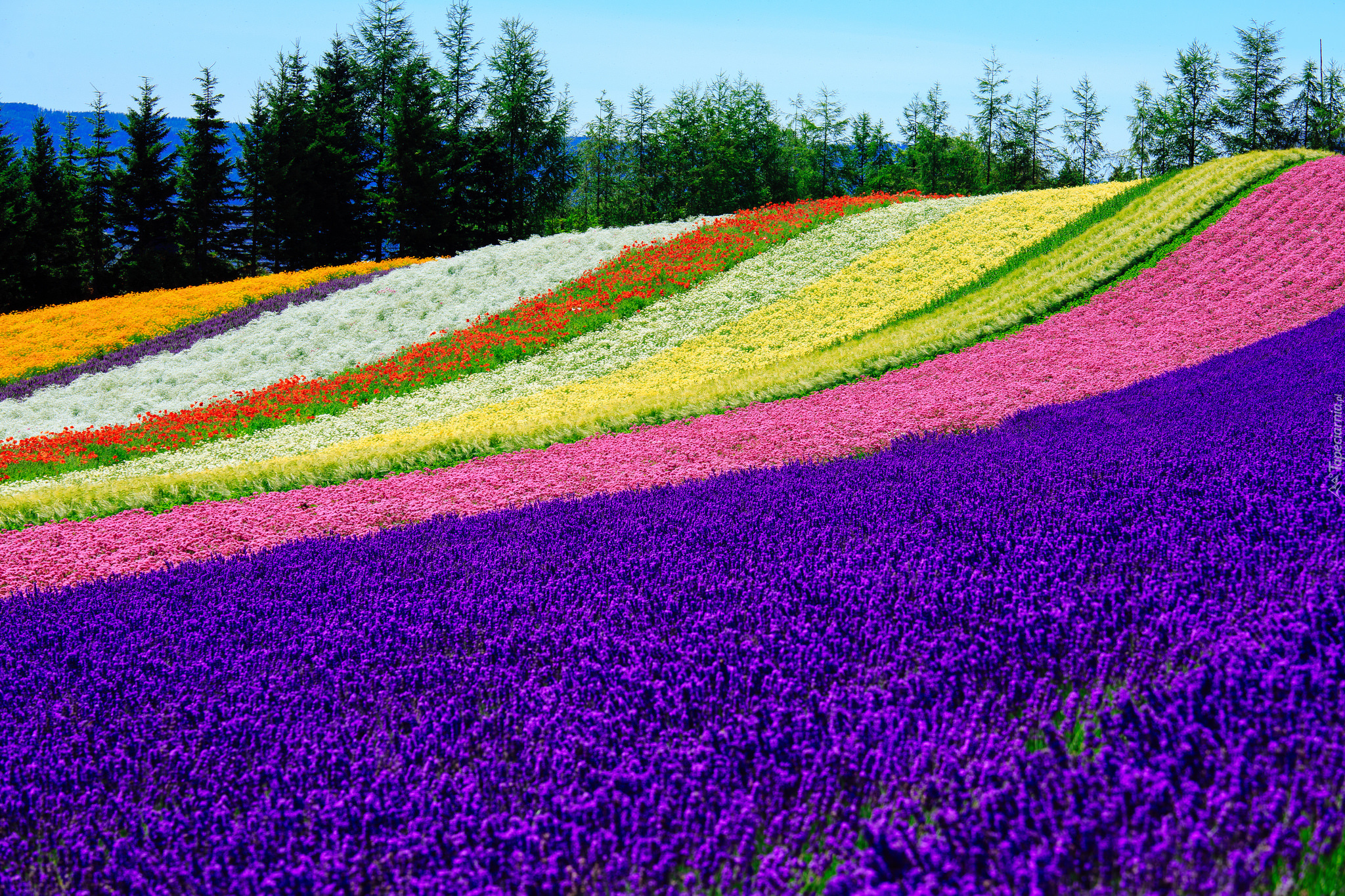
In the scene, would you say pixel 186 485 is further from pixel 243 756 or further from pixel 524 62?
pixel 524 62

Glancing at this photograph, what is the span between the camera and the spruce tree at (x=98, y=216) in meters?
43.3

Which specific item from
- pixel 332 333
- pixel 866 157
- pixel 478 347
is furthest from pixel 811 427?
pixel 866 157

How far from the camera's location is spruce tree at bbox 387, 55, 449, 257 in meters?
42.8

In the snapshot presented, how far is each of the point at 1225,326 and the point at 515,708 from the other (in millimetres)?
14225

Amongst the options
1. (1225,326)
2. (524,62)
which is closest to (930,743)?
(1225,326)

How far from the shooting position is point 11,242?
39.7 metres

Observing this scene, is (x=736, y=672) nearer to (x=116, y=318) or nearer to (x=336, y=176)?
(x=116, y=318)

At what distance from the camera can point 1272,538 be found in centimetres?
418

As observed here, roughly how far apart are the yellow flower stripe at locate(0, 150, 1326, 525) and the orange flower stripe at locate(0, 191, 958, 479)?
372cm

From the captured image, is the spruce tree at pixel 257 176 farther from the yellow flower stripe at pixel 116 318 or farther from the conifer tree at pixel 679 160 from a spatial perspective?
the conifer tree at pixel 679 160

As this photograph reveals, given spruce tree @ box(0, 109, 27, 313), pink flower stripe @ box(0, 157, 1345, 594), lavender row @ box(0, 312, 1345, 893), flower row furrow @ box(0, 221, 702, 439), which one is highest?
spruce tree @ box(0, 109, 27, 313)

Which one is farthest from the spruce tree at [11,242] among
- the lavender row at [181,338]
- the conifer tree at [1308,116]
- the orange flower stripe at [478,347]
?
the conifer tree at [1308,116]

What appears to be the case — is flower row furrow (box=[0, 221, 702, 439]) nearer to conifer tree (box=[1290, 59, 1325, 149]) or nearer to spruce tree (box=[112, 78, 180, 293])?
spruce tree (box=[112, 78, 180, 293])

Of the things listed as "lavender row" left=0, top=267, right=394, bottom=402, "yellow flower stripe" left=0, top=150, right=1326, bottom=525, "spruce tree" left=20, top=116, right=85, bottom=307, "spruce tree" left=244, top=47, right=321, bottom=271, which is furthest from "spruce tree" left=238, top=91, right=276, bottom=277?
"yellow flower stripe" left=0, top=150, right=1326, bottom=525
